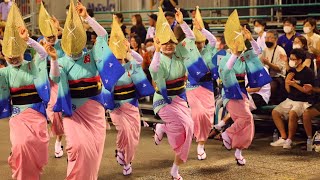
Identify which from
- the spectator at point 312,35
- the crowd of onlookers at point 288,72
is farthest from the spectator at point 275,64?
the spectator at point 312,35

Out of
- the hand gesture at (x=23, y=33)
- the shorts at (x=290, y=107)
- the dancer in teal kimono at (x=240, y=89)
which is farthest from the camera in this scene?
the shorts at (x=290, y=107)

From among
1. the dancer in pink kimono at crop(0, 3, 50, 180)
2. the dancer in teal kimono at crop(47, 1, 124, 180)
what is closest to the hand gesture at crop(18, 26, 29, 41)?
the dancer in pink kimono at crop(0, 3, 50, 180)

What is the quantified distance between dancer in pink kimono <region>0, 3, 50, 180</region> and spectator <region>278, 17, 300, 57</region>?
5.09 meters

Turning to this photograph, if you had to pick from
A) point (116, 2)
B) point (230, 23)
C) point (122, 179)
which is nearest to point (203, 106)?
point (230, 23)

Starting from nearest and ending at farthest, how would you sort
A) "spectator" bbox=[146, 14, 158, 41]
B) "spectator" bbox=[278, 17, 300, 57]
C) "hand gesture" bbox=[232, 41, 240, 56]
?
"hand gesture" bbox=[232, 41, 240, 56] < "spectator" bbox=[278, 17, 300, 57] < "spectator" bbox=[146, 14, 158, 41]

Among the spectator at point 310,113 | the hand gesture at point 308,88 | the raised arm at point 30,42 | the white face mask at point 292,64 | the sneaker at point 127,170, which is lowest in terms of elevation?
the sneaker at point 127,170

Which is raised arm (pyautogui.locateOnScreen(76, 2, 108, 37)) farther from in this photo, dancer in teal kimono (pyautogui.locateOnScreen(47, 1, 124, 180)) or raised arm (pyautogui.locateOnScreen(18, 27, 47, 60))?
raised arm (pyautogui.locateOnScreen(18, 27, 47, 60))

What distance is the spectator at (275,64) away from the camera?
1002cm

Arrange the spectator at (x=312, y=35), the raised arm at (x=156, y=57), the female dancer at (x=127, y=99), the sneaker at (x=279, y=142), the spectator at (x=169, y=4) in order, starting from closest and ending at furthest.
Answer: the raised arm at (x=156, y=57) < the female dancer at (x=127, y=99) < the sneaker at (x=279, y=142) < the spectator at (x=312, y=35) < the spectator at (x=169, y=4)

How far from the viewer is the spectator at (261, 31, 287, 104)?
1002 centimetres

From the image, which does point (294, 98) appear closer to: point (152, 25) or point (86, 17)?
point (152, 25)

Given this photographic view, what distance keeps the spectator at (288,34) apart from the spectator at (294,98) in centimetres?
125

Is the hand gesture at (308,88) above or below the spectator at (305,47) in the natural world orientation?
below

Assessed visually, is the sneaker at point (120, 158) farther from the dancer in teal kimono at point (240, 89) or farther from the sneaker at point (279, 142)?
the sneaker at point (279, 142)
